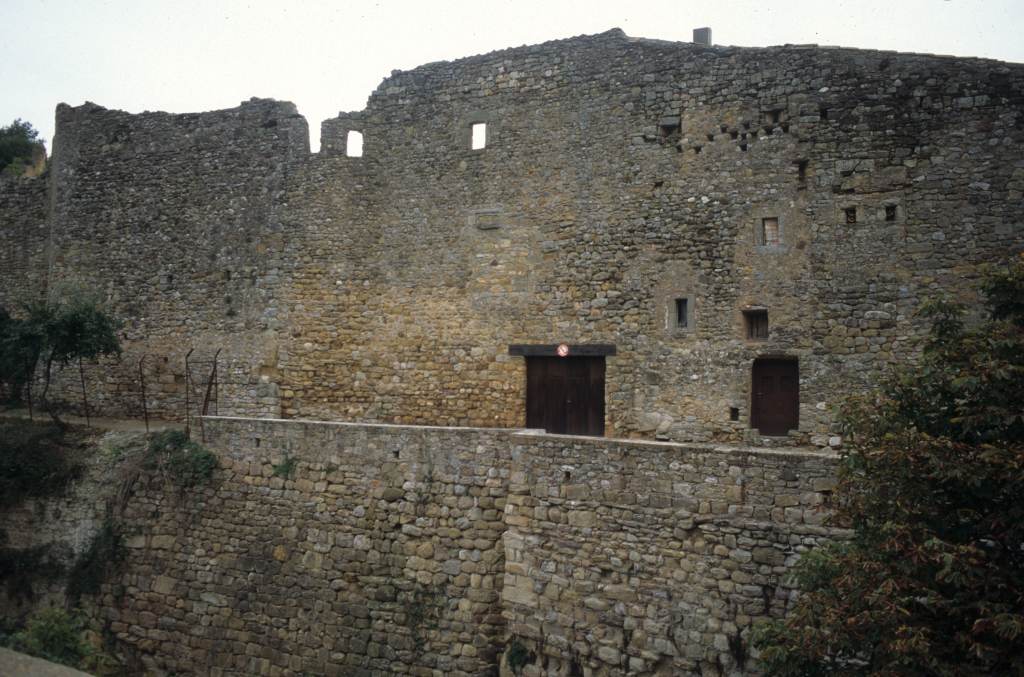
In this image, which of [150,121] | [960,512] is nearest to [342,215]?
[150,121]

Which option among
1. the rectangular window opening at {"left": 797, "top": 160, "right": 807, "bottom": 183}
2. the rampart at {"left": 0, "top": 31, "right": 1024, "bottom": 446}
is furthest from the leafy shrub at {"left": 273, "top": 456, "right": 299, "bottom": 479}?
the rectangular window opening at {"left": 797, "top": 160, "right": 807, "bottom": 183}

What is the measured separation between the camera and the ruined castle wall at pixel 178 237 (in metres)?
18.4

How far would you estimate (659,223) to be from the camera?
49.5ft

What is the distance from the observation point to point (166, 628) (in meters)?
12.9

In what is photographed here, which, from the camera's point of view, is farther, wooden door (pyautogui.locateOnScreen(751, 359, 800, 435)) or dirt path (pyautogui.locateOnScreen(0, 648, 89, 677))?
wooden door (pyautogui.locateOnScreen(751, 359, 800, 435))

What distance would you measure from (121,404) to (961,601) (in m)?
18.4

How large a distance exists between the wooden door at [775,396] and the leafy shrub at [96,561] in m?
10.5

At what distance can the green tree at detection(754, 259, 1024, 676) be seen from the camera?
609 cm

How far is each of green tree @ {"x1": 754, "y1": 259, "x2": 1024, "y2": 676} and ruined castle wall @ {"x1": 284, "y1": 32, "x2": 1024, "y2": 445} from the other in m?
6.29

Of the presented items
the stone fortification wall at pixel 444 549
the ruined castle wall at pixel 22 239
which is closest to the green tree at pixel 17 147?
the ruined castle wall at pixel 22 239

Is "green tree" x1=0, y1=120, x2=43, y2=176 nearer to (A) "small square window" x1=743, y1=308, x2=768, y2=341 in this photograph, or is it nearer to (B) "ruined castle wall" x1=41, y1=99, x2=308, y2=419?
(B) "ruined castle wall" x1=41, y1=99, x2=308, y2=419

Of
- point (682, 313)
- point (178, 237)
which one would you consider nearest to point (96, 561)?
point (178, 237)

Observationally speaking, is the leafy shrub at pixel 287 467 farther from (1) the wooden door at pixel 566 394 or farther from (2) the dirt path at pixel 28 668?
→ (2) the dirt path at pixel 28 668

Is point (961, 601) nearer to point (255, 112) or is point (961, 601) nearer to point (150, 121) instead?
point (255, 112)
